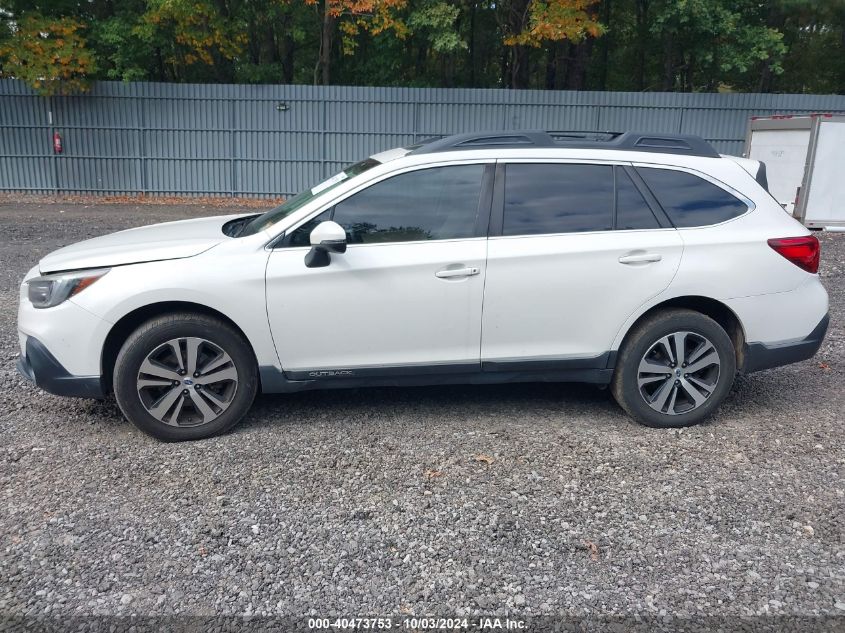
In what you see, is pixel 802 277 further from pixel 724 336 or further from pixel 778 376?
pixel 778 376

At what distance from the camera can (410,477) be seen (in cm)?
405

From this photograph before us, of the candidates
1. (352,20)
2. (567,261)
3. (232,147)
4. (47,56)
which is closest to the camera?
(567,261)

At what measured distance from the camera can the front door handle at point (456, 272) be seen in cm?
441

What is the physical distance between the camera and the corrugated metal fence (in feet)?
55.7

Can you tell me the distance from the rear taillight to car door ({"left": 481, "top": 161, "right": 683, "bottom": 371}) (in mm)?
673

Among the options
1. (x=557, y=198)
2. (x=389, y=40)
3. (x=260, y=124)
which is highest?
(x=389, y=40)

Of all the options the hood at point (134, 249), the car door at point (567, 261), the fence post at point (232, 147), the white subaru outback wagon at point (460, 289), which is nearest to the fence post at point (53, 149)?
the fence post at point (232, 147)

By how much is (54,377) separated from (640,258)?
353cm

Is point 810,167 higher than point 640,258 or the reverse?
the reverse

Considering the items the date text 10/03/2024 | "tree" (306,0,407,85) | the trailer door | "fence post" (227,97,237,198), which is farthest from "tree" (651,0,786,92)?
the date text 10/03/2024

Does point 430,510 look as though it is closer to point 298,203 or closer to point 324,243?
point 324,243

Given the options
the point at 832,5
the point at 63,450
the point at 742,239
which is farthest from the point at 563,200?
the point at 832,5

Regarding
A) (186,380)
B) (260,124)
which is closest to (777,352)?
(186,380)

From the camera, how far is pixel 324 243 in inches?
167
